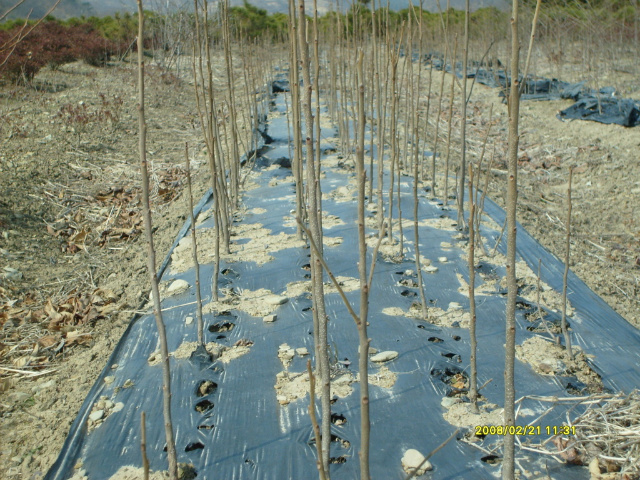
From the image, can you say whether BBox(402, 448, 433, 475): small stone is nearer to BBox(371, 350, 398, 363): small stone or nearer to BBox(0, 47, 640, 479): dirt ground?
BBox(371, 350, 398, 363): small stone

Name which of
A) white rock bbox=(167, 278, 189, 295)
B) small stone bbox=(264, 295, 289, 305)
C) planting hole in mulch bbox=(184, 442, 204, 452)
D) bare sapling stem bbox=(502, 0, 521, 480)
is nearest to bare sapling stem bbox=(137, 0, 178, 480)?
planting hole in mulch bbox=(184, 442, 204, 452)

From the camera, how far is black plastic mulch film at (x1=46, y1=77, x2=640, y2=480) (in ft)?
5.14

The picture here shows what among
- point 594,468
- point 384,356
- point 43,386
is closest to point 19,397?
point 43,386

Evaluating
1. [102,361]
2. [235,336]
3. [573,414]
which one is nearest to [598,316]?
[573,414]

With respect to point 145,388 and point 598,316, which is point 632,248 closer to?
point 598,316

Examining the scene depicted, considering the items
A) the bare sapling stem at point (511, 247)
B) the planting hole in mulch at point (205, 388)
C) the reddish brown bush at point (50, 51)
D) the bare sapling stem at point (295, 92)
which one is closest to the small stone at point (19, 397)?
the planting hole in mulch at point (205, 388)

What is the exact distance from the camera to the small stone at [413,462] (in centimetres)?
149

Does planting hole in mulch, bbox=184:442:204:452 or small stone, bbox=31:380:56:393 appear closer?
planting hole in mulch, bbox=184:442:204:452

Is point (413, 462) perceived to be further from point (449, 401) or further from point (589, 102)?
point (589, 102)

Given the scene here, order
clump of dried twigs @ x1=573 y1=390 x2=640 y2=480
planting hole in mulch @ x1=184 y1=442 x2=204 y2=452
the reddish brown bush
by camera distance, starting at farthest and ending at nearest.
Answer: the reddish brown bush → planting hole in mulch @ x1=184 y1=442 x2=204 y2=452 → clump of dried twigs @ x1=573 y1=390 x2=640 y2=480

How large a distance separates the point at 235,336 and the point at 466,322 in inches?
38.5

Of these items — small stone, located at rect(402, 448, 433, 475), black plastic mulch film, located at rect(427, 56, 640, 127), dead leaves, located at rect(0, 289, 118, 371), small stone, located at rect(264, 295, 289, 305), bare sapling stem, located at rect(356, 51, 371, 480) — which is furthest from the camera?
black plastic mulch film, located at rect(427, 56, 640, 127)

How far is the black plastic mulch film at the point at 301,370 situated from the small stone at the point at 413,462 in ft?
0.07

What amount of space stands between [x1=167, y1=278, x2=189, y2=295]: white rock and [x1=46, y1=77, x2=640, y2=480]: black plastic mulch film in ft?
0.15
